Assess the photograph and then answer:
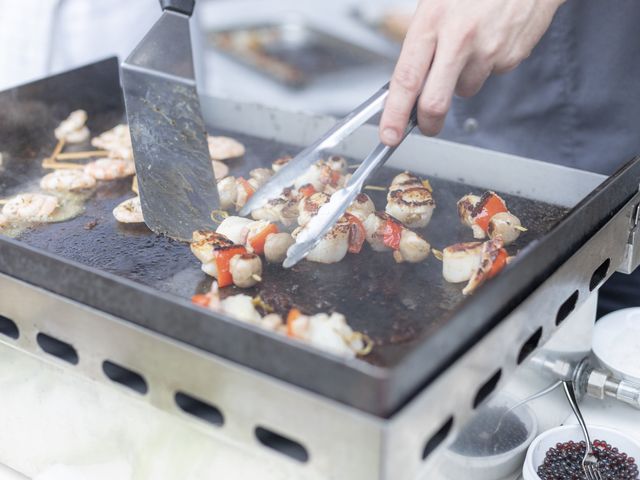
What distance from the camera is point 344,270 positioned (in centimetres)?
195

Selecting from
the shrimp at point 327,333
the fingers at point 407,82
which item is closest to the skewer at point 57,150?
the fingers at point 407,82

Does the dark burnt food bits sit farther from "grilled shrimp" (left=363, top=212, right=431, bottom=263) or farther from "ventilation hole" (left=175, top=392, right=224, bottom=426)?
"ventilation hole" (left=175, top=392, right=224, bottom=426)

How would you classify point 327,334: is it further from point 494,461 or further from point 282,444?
point 494,461

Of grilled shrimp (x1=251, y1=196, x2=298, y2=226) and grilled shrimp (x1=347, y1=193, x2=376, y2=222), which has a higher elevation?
grilled shrimp (x1=347, y1=193, x2=376, y2=222)

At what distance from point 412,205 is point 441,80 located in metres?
0.41

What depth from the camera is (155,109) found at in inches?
81.8

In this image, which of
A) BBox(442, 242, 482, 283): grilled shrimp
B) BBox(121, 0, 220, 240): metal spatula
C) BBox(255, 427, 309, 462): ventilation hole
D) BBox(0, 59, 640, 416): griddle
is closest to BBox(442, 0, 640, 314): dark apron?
BBox(0, 59, 640, 416): griddle

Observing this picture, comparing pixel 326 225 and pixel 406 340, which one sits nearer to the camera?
pixel 406 340

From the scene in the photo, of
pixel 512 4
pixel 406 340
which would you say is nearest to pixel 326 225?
pixel 406 340

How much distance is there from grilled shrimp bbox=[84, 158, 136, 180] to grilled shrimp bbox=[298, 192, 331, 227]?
2.30 feet

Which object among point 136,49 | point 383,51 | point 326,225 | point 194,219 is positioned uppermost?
point 136,49

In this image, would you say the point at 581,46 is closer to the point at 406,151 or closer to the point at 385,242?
the point at 406,151

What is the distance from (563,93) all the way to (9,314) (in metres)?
2.05

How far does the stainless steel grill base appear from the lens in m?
1.26
